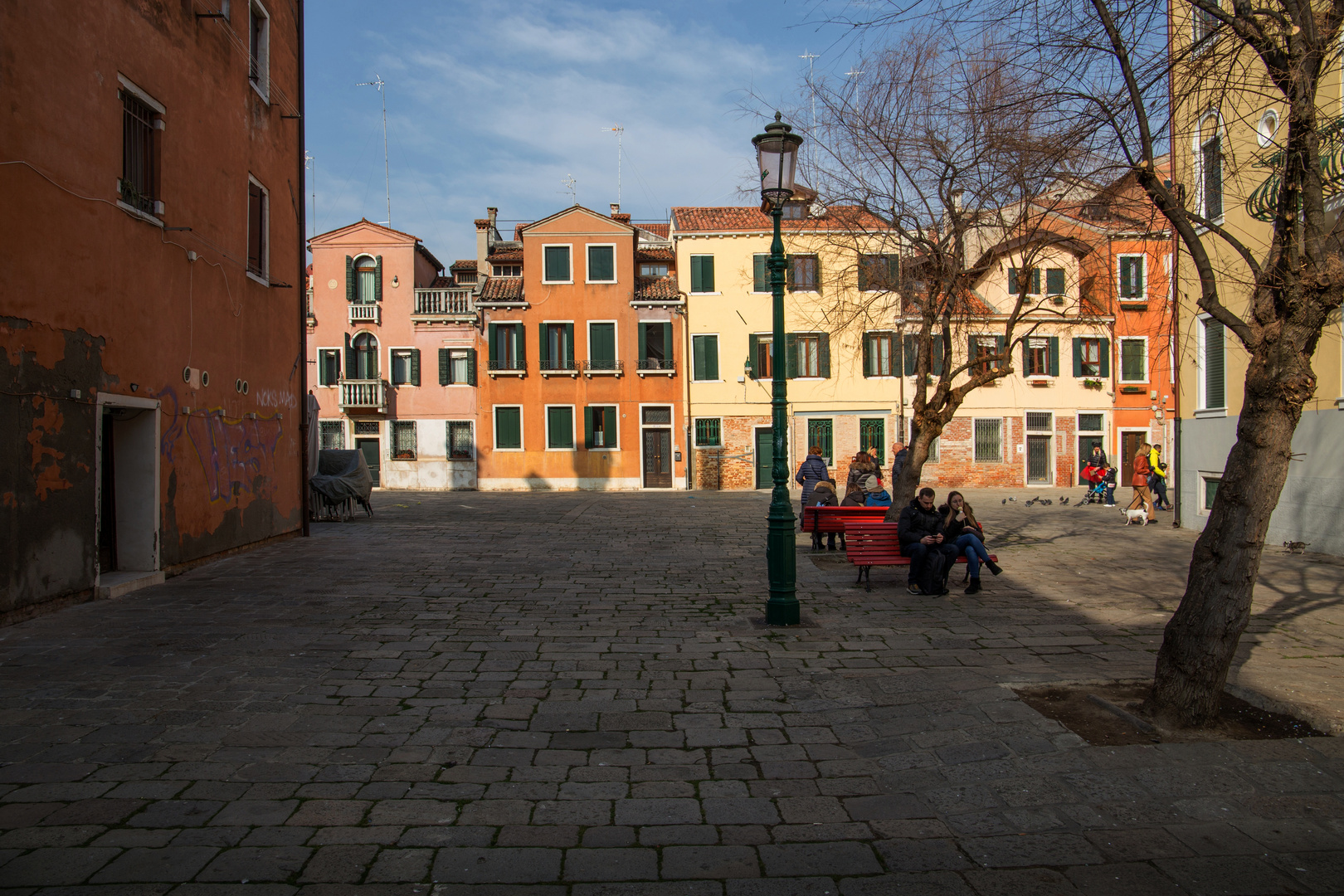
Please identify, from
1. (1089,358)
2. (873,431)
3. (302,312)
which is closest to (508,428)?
(873,431)

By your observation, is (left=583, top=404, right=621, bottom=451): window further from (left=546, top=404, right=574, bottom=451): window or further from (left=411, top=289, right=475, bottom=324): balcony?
(left=411, top=289, right=475, bottom=324): balcony

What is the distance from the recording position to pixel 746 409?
108ft

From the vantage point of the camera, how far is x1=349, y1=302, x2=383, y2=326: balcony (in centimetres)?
3306

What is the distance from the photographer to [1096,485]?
2353 cm

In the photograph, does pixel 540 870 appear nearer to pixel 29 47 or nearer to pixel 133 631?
pixel 133 631

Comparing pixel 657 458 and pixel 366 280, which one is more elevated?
pixel 366 280

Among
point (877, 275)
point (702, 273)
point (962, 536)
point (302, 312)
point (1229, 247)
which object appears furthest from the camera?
point (702, 273)

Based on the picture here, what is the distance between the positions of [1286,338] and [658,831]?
13.3ft

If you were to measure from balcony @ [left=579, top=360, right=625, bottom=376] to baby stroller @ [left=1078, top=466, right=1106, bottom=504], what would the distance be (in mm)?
16692

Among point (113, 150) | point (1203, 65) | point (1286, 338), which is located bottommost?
point (1286, 338)

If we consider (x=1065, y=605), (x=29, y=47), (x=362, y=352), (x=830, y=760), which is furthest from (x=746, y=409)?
(x=830, y=760)

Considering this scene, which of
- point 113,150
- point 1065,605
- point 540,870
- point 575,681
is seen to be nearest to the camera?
point 540,870

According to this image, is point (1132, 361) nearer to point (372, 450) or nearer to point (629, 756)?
point (372, 450)

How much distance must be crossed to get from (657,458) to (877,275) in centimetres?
2036
